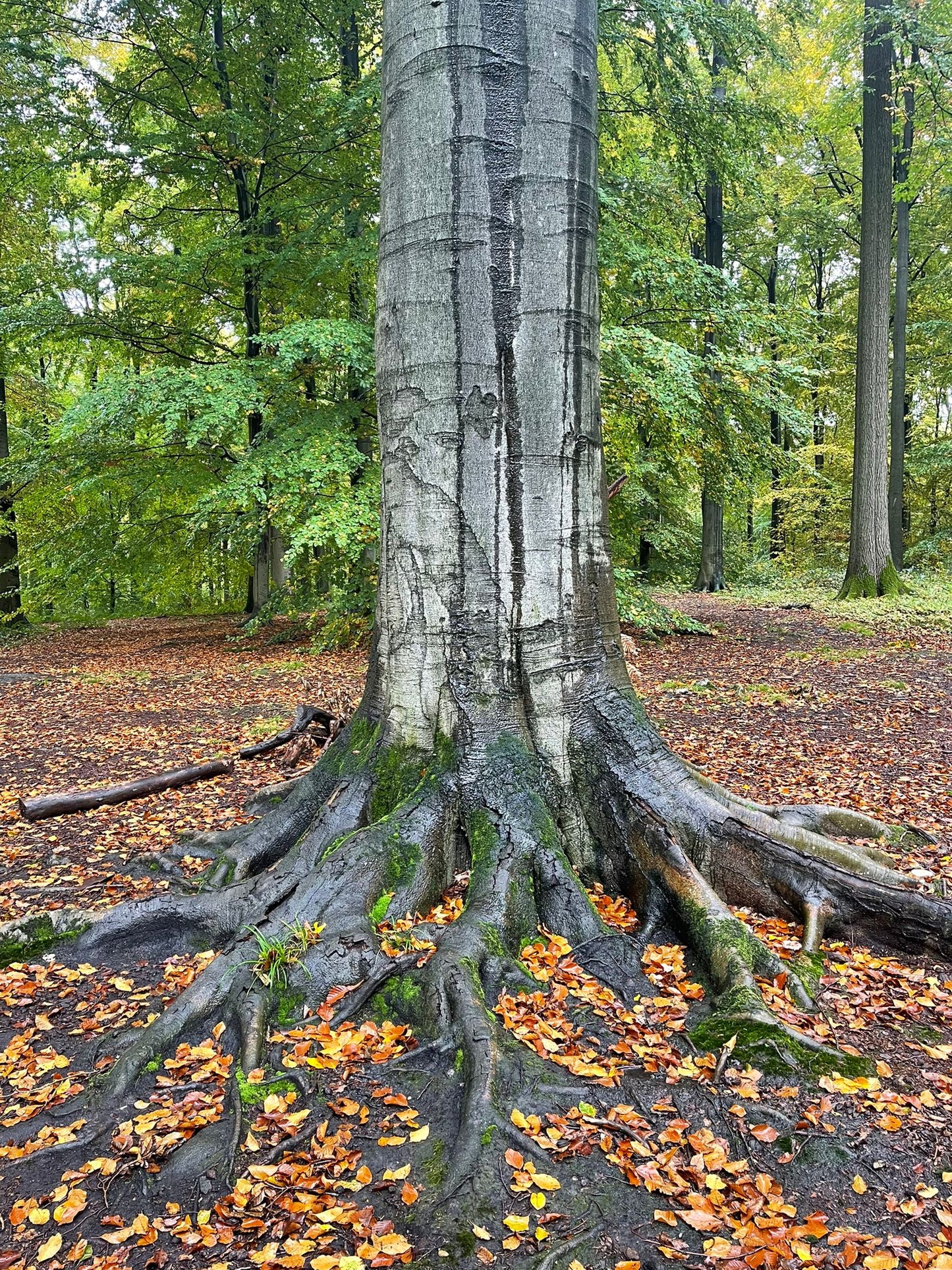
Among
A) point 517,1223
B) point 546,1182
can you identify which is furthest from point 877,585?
point 517,1223

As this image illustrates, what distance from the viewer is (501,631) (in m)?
2.90

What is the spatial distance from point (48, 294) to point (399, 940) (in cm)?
1251

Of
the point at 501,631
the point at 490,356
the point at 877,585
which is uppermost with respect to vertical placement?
the point at 490,356

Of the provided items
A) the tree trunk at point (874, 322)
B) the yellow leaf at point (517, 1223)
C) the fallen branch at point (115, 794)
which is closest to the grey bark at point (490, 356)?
the yellow leaf at point (517, 1223)

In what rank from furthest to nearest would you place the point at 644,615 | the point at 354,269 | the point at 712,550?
1. the point at 712,550
2. the point at 354,269
3. the point at 644,615

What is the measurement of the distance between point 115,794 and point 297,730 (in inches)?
54.7

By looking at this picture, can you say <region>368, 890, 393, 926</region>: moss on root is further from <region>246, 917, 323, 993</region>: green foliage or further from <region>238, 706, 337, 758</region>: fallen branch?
<region>238, 706, 337, 758</region>: fallen branch

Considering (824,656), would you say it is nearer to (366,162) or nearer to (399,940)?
(399,940)

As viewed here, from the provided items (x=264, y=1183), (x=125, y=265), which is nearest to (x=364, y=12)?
(x=125, y=265)

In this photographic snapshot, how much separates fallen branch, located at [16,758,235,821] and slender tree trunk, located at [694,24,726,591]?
7.41 m

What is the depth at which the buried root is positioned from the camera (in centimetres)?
226

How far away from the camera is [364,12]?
1090 cm

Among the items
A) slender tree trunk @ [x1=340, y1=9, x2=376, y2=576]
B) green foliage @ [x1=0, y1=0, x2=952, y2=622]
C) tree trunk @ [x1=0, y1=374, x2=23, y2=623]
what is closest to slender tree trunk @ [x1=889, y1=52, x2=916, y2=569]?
green foliage @ [x1=0, y1=0, x2=952, y2=622]

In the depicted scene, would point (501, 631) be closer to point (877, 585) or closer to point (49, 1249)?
point (49, 1249)
